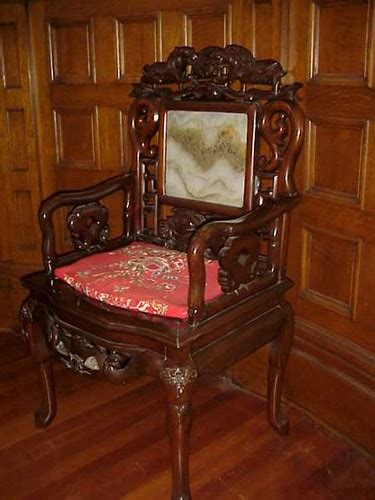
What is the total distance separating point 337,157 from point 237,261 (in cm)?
52

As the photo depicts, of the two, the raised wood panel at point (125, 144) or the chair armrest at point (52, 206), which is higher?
the raised wood panel at point (125, 144)

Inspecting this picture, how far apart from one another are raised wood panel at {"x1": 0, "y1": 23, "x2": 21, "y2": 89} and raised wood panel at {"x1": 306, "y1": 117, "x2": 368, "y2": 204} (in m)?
1.39

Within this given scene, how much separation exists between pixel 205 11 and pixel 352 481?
5.39ft

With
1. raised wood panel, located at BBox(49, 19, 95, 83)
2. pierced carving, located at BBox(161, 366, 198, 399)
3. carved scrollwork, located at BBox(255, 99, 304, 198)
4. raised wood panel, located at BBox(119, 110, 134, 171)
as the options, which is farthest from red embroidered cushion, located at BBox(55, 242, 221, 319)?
raised wood panel, located at BBox(49, 19, 95, 83)

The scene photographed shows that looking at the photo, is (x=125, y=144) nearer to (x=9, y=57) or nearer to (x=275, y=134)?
(x=9, y=57)

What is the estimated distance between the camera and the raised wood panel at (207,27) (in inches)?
83.3

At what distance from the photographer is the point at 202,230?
1564mm

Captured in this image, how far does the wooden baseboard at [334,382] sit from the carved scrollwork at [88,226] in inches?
30.6

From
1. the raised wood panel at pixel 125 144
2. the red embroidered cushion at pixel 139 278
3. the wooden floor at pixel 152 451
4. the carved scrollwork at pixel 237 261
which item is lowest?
the wooden floor at pixel 152 451

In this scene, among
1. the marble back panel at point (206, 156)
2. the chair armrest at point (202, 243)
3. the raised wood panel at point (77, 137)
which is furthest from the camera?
the raised wood panel at point (77, 137)

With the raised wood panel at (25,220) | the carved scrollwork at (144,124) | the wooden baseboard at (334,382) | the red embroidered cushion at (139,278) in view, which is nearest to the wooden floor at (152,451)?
the wooden baseboard at (334,382)

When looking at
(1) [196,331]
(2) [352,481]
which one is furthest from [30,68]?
(2) [352,481]

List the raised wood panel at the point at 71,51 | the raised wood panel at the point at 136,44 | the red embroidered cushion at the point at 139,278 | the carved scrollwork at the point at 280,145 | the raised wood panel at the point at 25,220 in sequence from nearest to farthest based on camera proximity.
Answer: the red embroidered cushion at the point at 139,278
the carved scrollwork at the point at 280,145
the raised wood panel at the point at 136,44
the raised wood panel at the point at 71,51
the raised wood panel at the point at 25,220

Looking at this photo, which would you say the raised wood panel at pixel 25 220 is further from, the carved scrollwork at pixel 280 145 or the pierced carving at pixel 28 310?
the carved scrollwork at pixel 280 145
